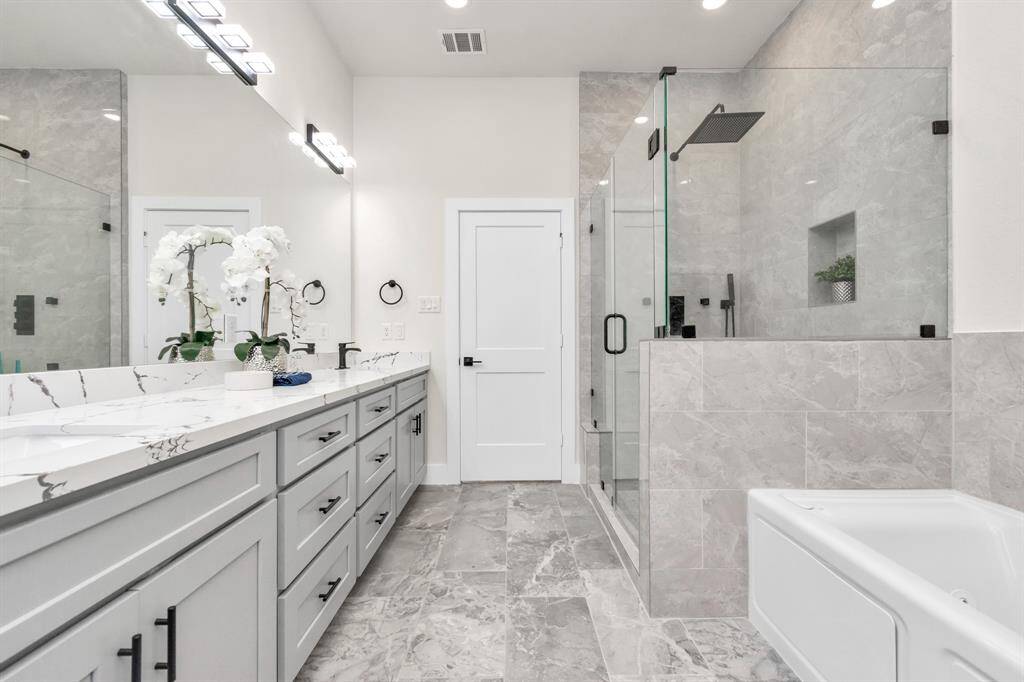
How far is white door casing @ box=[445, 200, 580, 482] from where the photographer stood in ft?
10.2

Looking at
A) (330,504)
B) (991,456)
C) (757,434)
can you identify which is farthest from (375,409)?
(991,456)

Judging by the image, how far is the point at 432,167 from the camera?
3.14 metres

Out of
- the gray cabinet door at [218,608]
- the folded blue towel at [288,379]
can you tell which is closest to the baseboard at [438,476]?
the folded blue towel at [288,379]

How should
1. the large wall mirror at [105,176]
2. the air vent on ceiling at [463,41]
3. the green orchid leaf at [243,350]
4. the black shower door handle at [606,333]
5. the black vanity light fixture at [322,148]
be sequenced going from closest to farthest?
the large wall mirror at [105,176], the green orchid leaf at [243,350], the black shower door handle at [606,333], the black vanity light fixture at [322,148], the air vent on ceiling at [463,41]

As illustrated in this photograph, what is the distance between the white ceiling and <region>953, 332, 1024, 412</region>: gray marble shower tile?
7.21ft

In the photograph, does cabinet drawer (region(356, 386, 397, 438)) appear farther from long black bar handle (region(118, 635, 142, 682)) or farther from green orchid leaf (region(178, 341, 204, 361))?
long black bar handle (region(118, 635, 142, 682))

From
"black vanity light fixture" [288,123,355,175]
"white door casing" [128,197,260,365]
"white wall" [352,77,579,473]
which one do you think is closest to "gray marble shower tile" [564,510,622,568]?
"white wall" [352,77,579,473]

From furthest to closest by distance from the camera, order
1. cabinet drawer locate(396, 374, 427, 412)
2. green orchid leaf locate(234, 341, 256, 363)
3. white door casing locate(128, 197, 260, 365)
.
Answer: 1. cabinet drawer locate(396, 374, 427, 412)
2. green orchid leaf locate(234, 341, 256, 363)
3. white door casing locate(128, 197, 260, 365)

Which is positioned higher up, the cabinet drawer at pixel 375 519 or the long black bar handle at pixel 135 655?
→ the long black bar handle at pixel 135 655

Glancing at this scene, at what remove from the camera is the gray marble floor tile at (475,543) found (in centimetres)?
199

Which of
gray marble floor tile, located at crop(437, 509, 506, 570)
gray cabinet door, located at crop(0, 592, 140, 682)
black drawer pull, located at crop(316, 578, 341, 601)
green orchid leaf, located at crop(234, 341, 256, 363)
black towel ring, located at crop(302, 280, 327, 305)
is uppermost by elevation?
black towel ring, located at crop(302, 280, 327, 305)

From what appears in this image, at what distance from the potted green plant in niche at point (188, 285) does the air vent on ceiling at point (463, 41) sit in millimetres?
1898

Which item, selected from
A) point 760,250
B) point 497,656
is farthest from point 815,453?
point 497,656

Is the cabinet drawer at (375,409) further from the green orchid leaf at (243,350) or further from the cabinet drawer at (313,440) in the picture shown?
the green orchid leaf at (243,350)
